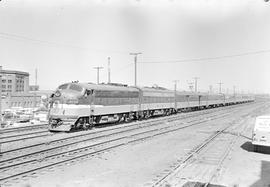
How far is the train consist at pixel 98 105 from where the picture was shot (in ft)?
71.9

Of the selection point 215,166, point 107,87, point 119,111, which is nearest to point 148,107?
point 119,111

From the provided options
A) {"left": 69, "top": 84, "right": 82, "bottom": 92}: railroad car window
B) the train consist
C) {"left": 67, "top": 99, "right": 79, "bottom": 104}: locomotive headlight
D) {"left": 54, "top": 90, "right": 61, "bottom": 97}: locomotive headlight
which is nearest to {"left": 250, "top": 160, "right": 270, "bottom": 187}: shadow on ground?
the train consist

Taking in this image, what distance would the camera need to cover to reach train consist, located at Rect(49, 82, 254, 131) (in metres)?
21.9

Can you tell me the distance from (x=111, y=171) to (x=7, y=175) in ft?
12.2

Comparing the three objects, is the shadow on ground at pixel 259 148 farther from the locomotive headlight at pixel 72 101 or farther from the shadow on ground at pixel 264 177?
the locomotive headlight at pixel 72 101

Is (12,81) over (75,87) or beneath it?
over

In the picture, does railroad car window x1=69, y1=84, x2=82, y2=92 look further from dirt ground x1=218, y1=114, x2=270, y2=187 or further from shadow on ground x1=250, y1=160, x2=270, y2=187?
shadow on ground x1=250, y1=160, x2=270, y2=187

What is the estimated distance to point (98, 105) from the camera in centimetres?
2430

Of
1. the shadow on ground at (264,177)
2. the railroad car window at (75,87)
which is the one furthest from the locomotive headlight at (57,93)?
the shadow on ground at (264,177)

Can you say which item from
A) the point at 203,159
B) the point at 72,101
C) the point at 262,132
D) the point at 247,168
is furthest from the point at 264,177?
the point at 72,101

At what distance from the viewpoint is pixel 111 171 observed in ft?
38.5

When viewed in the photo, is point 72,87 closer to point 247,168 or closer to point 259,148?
point 259,148

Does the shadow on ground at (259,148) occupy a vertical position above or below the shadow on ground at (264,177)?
above

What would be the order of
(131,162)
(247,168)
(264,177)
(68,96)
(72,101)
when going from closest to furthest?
(264,177), (247,168), (131,162), (72,101), (68,96)
